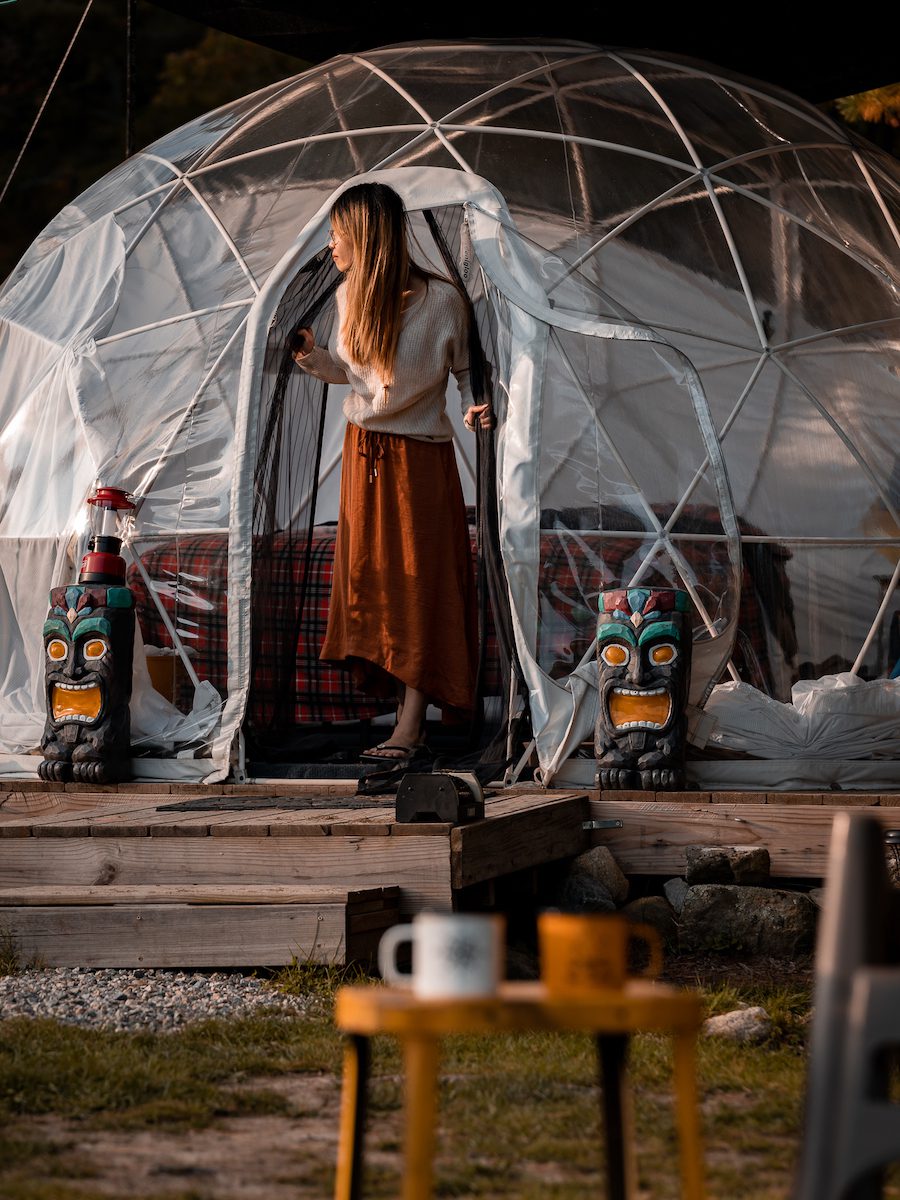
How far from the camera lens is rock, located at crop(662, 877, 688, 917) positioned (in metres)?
4.79

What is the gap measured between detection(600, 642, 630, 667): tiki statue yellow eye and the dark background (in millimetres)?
3514

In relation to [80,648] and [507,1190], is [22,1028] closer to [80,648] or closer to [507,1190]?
[507,1190]

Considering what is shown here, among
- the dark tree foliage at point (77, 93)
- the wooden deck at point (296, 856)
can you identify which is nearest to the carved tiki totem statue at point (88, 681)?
the wooden deck at point (296, 856)

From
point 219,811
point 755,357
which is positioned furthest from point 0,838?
Result: point 755,357

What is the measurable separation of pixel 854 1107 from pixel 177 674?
4374 millimetres

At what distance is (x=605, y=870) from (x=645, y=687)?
1.90ft

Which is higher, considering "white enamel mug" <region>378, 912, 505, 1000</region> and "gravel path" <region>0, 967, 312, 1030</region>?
"white enamel mug" <region>378, 912, 505, 1000</region>

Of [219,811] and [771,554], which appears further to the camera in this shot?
[771,554]

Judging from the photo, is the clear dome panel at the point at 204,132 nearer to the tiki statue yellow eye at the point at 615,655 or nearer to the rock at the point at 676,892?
the tiki statue yellow eye at the point at 615,655

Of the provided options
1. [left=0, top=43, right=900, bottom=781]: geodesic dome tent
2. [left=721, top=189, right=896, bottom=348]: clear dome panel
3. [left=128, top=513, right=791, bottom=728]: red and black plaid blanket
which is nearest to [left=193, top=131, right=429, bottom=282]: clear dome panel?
[left=0, top=43, right=900, bottom=781]: geodesic dome tent

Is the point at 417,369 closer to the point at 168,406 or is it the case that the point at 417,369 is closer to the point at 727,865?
the point at 168,406

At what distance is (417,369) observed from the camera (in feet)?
18.4

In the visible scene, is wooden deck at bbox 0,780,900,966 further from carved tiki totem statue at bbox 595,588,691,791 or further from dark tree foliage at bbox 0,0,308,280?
dark tree foliage at bbox 0,0,308,280

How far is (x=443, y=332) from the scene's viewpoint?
563cm
